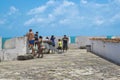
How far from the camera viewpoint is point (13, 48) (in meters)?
18.3

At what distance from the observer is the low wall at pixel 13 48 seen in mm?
17594

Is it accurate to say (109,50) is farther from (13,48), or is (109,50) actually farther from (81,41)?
(81,41)

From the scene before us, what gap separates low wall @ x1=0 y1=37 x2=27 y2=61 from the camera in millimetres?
17594

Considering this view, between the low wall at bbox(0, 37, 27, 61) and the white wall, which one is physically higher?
the white wall

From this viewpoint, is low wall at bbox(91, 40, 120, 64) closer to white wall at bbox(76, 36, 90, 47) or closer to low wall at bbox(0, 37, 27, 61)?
low wall at bbox(0, 37, 27, 61)

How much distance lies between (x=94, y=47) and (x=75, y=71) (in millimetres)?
12992

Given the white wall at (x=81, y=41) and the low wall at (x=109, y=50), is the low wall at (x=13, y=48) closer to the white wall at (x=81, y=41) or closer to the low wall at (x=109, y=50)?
the low wall at (x=109, y=50)

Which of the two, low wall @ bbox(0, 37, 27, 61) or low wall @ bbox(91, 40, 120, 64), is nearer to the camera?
low wall @ bbox(91, 40, 120, 64)

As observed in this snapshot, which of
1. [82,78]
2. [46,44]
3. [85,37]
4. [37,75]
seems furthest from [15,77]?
[85,37]

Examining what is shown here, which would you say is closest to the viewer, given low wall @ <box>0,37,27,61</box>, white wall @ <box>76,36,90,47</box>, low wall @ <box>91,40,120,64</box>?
low wall @ <box>91,40,120,64</box>

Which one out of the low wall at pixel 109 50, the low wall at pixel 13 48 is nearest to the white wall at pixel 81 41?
the low wall at pixel 109 50

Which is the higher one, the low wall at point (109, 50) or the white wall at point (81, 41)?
the white wall at point (81, 41)

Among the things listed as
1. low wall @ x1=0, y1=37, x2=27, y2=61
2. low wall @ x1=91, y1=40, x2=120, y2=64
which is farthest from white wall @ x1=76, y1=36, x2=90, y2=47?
low wall @ x1=0, y1=37, x2=27, y2=61

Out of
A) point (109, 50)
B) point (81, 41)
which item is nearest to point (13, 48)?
point (109, 50)
